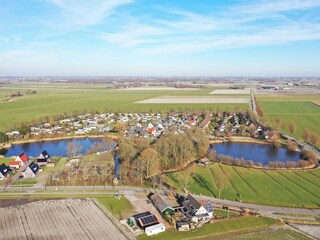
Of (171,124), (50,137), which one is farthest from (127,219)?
(171,124)

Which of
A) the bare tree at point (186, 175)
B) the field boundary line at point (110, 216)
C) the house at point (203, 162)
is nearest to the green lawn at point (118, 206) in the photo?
the field boundary line at point (110, 216)

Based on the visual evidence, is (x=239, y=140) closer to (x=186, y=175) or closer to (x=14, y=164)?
(x=186, y=175)

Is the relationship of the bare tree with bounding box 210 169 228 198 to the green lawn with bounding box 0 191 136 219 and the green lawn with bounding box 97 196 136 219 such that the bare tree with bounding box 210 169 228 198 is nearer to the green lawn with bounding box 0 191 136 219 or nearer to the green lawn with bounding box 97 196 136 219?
the green lawn with bounding box 97 196 136 219

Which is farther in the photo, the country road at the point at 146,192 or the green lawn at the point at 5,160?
the green lawn at the point at 5,160

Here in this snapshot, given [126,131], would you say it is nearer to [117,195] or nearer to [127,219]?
[117,195]

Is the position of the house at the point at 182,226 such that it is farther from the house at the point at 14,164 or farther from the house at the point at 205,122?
the house at the point at 205,122

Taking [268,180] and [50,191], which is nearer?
[50,191]

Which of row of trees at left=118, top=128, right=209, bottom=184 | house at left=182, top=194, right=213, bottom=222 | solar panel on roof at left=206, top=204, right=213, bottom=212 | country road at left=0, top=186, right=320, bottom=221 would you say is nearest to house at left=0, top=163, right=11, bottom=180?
country road at left=0, top=186, right=320, bottom=221
